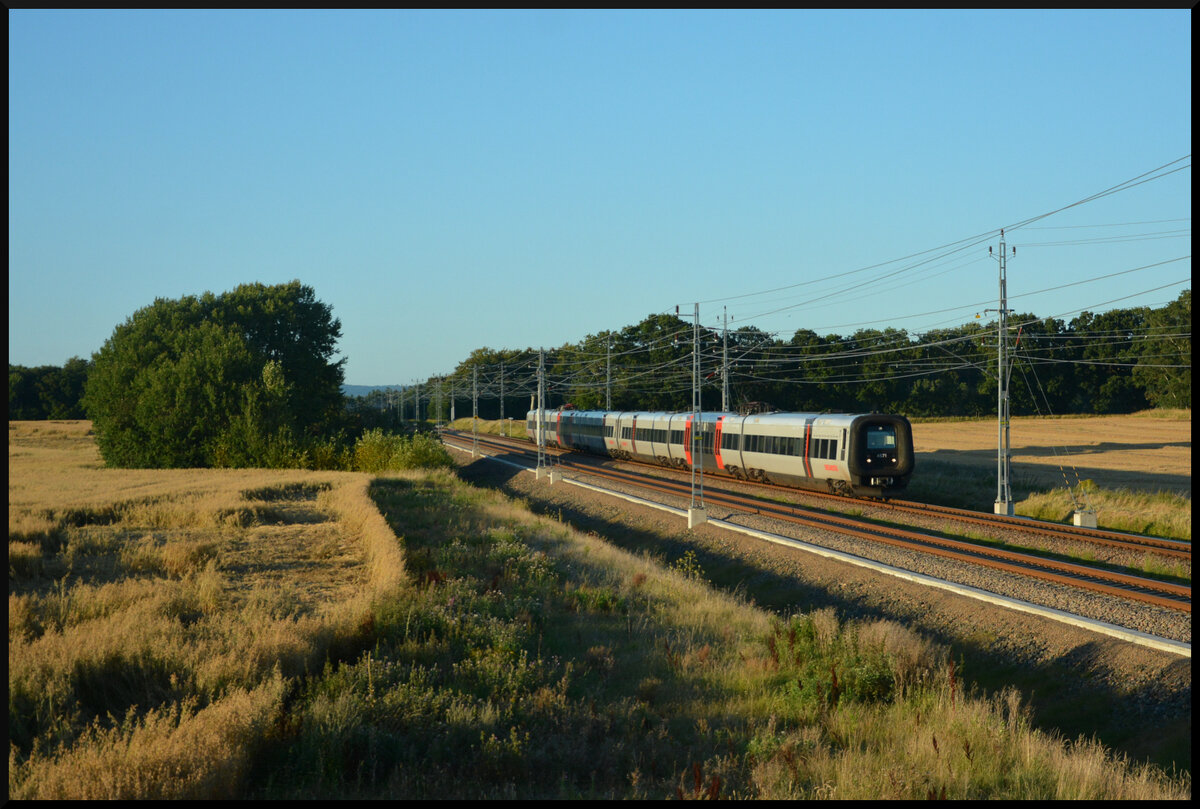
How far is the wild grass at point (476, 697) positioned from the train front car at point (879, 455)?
14.3 metres

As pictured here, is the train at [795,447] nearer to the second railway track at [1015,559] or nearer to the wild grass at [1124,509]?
the second railway track at [1015,559]

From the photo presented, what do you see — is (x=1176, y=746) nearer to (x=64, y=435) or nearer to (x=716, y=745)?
(x=716, y=745)

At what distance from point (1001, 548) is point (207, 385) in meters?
50.3

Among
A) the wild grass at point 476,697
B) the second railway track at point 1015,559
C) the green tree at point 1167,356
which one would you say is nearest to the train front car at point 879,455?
the second railway track at point 1015,559

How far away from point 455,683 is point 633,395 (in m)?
91.1

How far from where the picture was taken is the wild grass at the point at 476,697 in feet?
22.4

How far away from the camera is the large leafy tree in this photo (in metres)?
55.0

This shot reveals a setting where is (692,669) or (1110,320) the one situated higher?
(1110,320)

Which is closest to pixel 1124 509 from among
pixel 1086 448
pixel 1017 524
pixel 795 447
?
pixel 1017 524

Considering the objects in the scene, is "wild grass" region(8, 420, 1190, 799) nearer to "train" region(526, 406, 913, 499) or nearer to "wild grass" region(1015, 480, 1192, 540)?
"train" region(526, 406, 913, 499)

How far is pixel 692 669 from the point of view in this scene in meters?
11.0

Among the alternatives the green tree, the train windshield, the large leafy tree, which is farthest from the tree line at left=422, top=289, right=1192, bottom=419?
the train windshield

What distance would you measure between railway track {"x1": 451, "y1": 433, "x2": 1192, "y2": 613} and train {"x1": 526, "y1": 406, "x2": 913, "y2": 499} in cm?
106

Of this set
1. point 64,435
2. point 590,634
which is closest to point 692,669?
point 590,634
